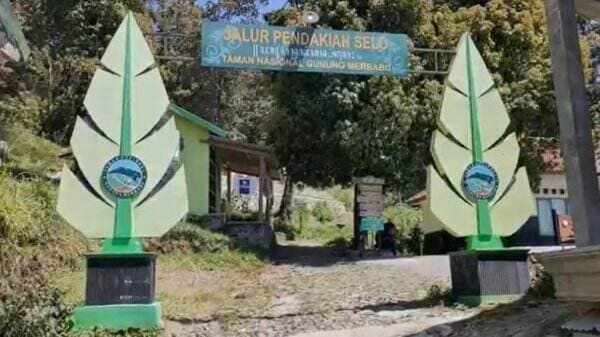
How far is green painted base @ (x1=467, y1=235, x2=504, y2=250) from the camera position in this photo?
8938mm

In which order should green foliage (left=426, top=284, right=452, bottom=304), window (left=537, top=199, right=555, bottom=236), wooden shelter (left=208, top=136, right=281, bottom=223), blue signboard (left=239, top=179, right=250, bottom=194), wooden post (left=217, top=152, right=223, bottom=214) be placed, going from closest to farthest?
green foliage (left=426, top=284, right=452, bottom=304)
wooden shelter (left=208, top=136, right=281, bottom=223)
wooden post (left=217, top=152, right=223, bottom=214)
window (left=537, top=199, right=555, bottom=236)
blue signboard (left=239, top=179, right=250, bottom=194)

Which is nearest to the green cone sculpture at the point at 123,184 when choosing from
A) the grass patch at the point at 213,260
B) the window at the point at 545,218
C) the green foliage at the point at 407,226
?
the grass patch at the point at 213,260

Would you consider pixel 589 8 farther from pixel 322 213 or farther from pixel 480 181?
pixel 322 213

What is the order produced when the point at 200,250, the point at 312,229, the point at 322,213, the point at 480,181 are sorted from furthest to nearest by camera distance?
1. the point at 322,213
2. the point at 312,229
3. the point at 200,250
4. the point at 480,181

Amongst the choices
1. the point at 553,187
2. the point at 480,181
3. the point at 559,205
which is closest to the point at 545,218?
the point at 559,205

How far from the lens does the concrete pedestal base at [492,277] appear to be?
8.66 m

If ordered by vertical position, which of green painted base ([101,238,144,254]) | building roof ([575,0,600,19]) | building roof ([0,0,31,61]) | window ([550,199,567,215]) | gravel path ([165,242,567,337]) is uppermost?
building roof ([0,0,31,61])

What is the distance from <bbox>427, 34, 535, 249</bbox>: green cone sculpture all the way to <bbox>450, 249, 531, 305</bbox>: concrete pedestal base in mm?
201

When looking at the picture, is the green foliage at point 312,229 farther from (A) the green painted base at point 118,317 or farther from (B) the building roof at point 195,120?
(A) the green painted base at point 118,317

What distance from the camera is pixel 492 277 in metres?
8.73

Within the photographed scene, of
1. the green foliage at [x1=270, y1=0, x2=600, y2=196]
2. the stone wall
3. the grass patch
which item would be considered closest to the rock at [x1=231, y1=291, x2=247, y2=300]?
the grass patch

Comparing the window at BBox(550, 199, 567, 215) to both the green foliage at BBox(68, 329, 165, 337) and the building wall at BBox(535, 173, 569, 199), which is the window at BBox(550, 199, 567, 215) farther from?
the green foliage at BBox(68, 329, 165, 337)

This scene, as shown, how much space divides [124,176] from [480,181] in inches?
203

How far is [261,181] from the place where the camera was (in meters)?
17.1
